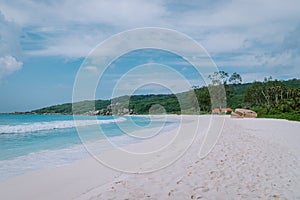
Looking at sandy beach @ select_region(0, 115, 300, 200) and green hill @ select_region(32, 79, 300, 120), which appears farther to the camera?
green hill @ select_region(32, 79, 300, 120)

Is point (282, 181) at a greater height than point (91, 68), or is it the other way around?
point (91, 68)

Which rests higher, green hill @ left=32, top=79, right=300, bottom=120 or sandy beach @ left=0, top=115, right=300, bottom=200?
green hill @ left=32, top=79, right=300, bottom=120

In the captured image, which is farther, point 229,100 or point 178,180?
point 229,100

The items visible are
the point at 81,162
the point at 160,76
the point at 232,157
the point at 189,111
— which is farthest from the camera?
the point at 189,111

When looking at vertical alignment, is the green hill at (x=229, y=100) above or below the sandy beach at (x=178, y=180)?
above

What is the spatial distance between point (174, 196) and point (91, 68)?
4.94 metres

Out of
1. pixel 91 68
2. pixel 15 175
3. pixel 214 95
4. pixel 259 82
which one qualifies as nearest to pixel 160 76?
pixel 91 68

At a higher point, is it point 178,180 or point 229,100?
point 229,100

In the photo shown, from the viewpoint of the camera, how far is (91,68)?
27.5 ft

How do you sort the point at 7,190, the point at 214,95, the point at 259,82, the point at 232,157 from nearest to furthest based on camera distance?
the point at 7,190 < the point at 232,157 < the point at 214,95 < the point at 259,82

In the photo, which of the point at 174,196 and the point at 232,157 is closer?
the point at 174,196

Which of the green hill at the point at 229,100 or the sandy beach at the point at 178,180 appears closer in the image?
the sandy beach at the point at 178,180

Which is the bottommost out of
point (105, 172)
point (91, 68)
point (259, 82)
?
point (105, 172)

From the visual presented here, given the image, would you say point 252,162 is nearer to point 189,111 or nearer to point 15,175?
point 15,175
